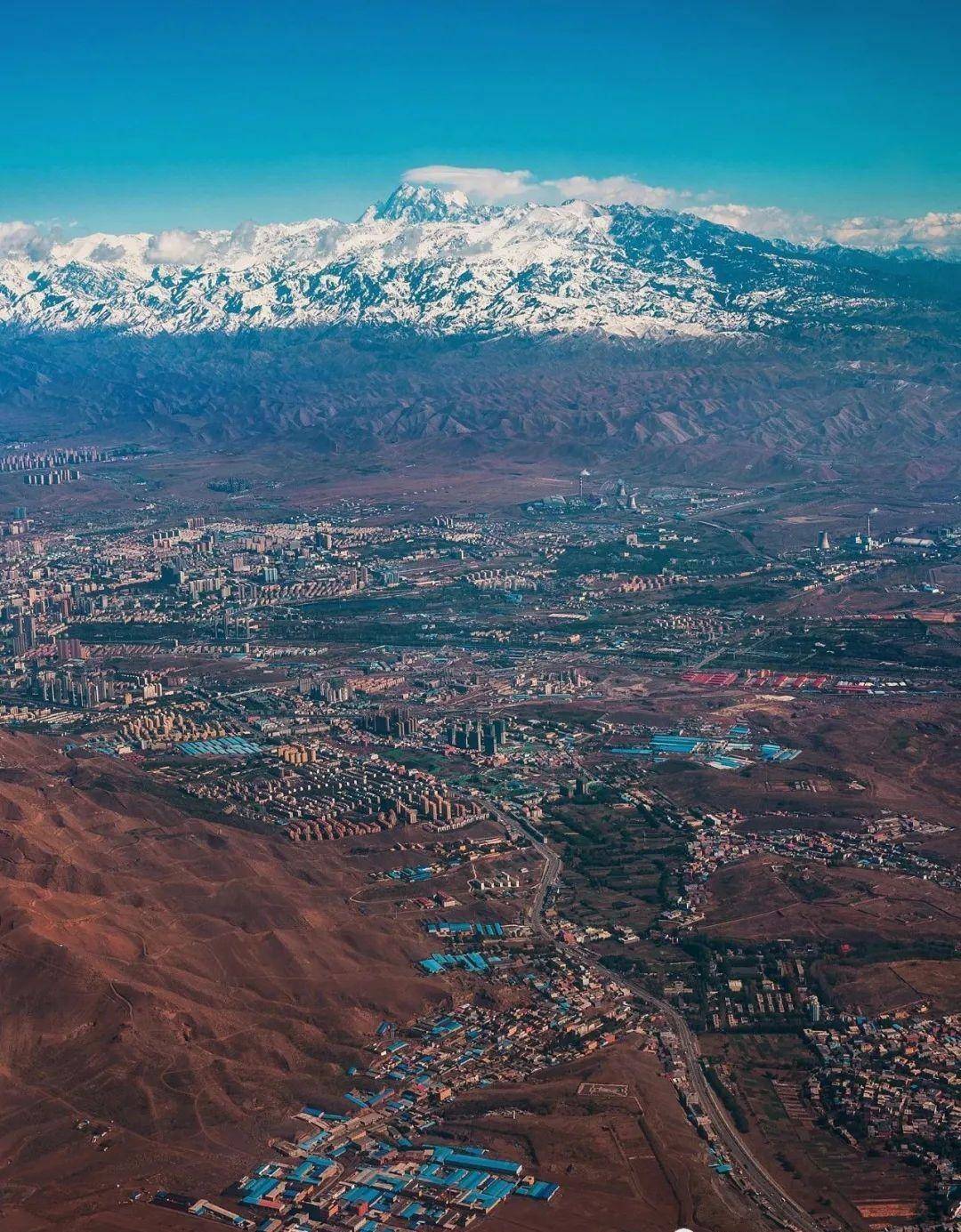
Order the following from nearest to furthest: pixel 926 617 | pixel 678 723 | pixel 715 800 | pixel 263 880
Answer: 1. pixel 263 880
2. pixel 715 800
3. pixel 678 723
4. pixel 926 617

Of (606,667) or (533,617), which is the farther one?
(533,617)

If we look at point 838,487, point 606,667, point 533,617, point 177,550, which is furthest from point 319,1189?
point 838,487

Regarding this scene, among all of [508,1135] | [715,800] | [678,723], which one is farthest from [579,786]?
[508,1135]

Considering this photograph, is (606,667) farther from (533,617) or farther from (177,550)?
(177,550)

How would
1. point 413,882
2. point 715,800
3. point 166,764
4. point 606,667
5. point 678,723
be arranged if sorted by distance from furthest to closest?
point 606,667, point 678,723, point 166,764, point 715,800, point 413,882

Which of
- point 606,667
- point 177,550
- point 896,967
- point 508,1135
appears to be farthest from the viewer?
point 177,550

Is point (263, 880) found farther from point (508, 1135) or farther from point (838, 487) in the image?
point (838, 487)
